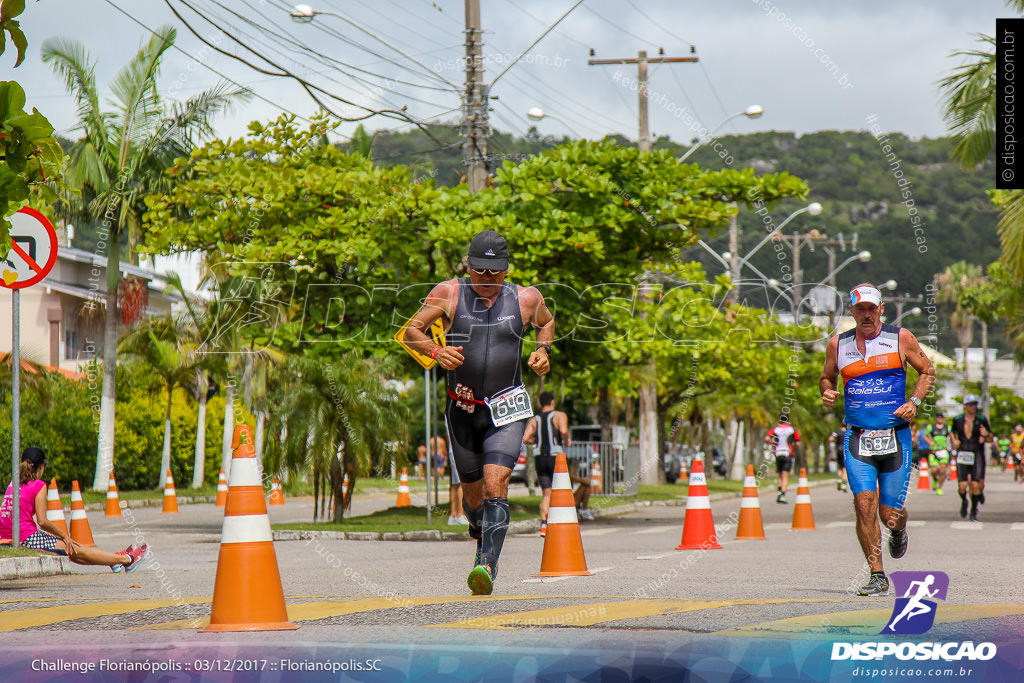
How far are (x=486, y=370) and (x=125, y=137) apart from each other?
25226 mm

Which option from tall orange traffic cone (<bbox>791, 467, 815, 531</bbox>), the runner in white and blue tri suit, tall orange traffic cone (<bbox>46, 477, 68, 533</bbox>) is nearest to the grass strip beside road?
tall orange traffic cone (<bbox>791, 467, 815, 531</bbox>)

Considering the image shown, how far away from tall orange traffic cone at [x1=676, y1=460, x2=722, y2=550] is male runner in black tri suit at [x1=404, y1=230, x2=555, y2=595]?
5754 mm

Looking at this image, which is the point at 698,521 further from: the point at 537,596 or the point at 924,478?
the point at 924,478

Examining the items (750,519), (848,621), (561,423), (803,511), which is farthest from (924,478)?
(848,621)

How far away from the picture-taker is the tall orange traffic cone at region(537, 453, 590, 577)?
359 inches

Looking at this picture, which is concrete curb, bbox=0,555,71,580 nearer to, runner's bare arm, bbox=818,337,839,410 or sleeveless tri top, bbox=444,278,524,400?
sleeveless tri top, bbox=444,278,524,400

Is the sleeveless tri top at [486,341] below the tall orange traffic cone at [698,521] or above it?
above

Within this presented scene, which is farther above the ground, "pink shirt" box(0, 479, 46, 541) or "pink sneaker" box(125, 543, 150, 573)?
"pink shirt" box(0, 479, 46, 541)

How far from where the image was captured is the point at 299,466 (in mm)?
17531

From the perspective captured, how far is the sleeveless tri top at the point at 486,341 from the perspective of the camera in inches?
287

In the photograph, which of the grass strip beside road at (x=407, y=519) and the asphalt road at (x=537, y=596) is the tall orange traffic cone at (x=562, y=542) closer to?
the asphalt road at (x=537, y=596)

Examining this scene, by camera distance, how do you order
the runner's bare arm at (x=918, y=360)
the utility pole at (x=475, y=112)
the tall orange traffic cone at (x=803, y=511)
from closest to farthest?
1. the runner's bare arm at (x=918, y=360)
2. the tall orange traffic cone at (x=803, y=511)
3. the utility pole at (x=475, y=112)

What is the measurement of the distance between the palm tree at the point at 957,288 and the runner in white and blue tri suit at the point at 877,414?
238 ft

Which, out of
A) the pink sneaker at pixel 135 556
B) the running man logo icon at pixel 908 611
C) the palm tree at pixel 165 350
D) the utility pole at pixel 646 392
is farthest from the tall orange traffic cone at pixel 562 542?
the palm tree at pixel 165 350
